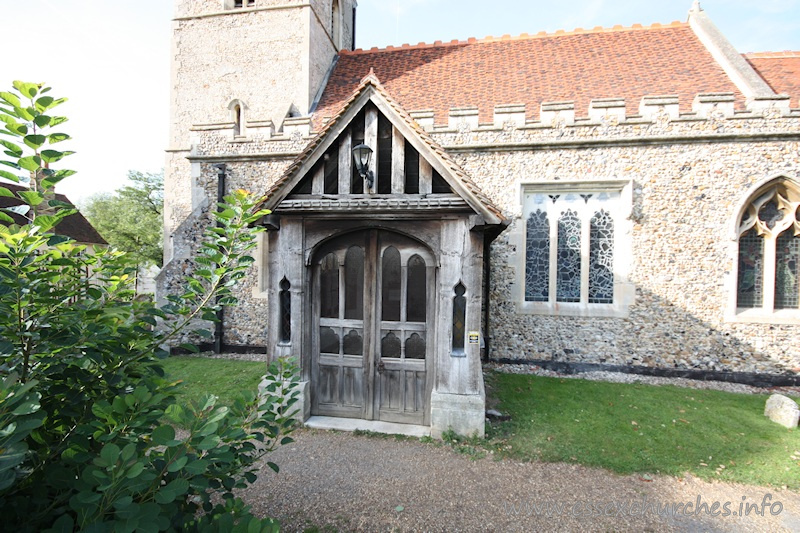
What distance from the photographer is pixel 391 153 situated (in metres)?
Answer: 5.00

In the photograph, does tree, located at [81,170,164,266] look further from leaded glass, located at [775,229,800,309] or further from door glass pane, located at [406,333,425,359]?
leaded glass, located at [775,229,800,309]

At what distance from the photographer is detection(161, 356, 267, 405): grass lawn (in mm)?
6371

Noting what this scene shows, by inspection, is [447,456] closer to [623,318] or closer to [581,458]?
[581,458]

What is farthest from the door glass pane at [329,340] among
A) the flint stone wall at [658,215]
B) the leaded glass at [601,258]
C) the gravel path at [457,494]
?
the leaded glass at [601,258]

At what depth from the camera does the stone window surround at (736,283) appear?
297 inches

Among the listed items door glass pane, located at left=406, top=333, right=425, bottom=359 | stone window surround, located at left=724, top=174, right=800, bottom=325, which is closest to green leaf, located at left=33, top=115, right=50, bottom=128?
door glass pane, located at left=406, top=333, right=425, bottom=359

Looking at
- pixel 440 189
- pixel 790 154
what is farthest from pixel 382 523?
pixel 790 154

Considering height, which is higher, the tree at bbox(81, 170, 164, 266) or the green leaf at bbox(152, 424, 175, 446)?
the tree at bbox(81, 170, 164, 266)

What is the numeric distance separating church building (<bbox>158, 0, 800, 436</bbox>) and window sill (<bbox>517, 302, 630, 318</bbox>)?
0.06 meters

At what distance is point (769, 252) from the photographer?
7.77 m

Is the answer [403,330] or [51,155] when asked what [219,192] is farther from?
[51,155]

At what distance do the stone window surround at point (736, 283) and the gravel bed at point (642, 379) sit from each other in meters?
1.46

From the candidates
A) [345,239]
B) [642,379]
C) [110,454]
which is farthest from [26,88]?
[642,379]

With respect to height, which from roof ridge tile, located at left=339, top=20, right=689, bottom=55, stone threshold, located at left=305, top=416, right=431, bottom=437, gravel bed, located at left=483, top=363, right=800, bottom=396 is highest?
roof ridge tile, located at left=339, top=20, right=689, bottom=55
